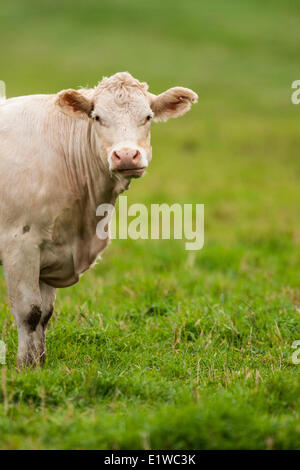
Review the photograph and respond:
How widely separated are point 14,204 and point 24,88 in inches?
1081

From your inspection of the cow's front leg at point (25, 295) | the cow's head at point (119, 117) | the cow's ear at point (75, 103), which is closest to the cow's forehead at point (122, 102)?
the cow's head at point (119, 117)

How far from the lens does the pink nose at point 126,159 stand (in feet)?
15.9

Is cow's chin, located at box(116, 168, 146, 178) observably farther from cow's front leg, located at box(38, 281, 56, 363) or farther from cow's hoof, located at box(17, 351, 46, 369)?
cow's hoof, located at box(17, 351, 46, 369)

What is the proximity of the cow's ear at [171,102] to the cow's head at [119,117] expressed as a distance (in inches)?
3.3

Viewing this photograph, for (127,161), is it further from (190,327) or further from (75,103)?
(190,327)

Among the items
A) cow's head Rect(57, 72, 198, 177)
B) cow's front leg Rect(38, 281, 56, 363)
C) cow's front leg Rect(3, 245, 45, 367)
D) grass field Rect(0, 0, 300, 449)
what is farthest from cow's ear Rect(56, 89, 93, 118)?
grass field Rect(0, 0, 300, 449)

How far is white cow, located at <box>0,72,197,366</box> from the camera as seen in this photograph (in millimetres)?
5188

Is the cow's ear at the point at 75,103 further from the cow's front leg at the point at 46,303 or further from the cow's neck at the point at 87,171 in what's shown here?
the cow's front leg at the point at 46,303

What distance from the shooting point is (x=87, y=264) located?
579 centimetres

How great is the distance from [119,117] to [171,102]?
A: 0.81m

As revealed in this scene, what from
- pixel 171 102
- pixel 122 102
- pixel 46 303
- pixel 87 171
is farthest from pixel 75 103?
pixel 46 303

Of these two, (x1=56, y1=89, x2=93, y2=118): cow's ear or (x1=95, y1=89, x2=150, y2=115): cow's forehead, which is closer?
(x1=95, y1=89, x2=150, y2=115): cow's forehead

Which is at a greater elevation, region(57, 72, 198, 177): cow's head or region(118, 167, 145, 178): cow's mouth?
region(57, 72, 198, 177): cow's head

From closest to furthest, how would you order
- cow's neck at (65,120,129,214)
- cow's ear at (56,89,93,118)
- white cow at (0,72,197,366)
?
white cow at (0,72,197,366), cow's ear at (56,89,93,118), cow's neck at (65,120,129,214)
